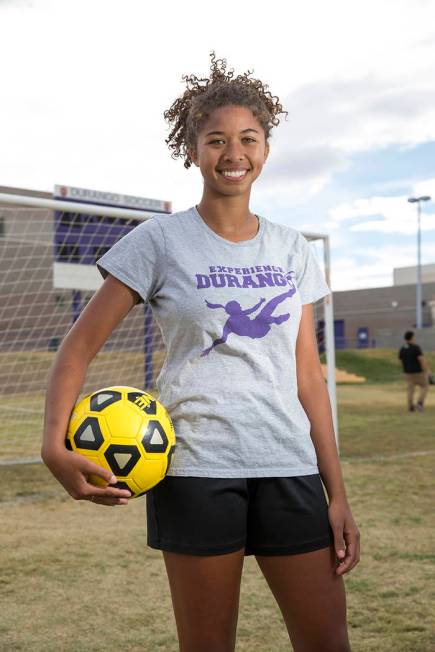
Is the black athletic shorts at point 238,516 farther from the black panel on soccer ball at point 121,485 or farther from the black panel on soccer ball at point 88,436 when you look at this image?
the black panel on soccer ball at point 88,436

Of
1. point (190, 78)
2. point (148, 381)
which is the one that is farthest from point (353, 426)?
point (190, 78)

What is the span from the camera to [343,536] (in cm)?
201

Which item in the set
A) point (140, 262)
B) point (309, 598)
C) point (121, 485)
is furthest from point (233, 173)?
point (309, 598)

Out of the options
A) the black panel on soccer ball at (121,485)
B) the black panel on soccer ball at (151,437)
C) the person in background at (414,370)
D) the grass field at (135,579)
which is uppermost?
the black panel on soccer ball at (151,437)

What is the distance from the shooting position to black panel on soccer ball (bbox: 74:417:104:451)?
74.2 inches

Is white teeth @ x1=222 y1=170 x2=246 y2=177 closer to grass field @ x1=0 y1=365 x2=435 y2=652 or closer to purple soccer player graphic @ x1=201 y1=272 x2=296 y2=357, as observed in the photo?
purple soccer player graphic @ x1=201 y1=272 x2=296 y2=357

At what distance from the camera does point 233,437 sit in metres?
1.85

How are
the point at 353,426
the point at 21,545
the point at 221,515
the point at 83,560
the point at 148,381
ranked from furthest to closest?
the point at 148,381 → the point at 353,426 → the point at 21,545 → the point at 83,560 → the point at 221,515

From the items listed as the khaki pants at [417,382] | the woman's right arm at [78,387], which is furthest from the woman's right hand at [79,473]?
the khaki pants at [417,382]

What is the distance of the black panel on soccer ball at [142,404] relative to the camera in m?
1.98

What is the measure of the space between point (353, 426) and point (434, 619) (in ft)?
29.0

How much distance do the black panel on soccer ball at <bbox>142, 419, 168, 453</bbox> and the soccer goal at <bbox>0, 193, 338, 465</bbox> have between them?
17.0 feet

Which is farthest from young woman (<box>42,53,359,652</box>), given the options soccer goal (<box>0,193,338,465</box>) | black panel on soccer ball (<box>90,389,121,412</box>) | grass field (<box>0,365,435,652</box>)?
soccer goal (<box>0,193,338,465</box>)

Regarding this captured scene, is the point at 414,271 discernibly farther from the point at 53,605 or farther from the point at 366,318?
the point at 53,605
